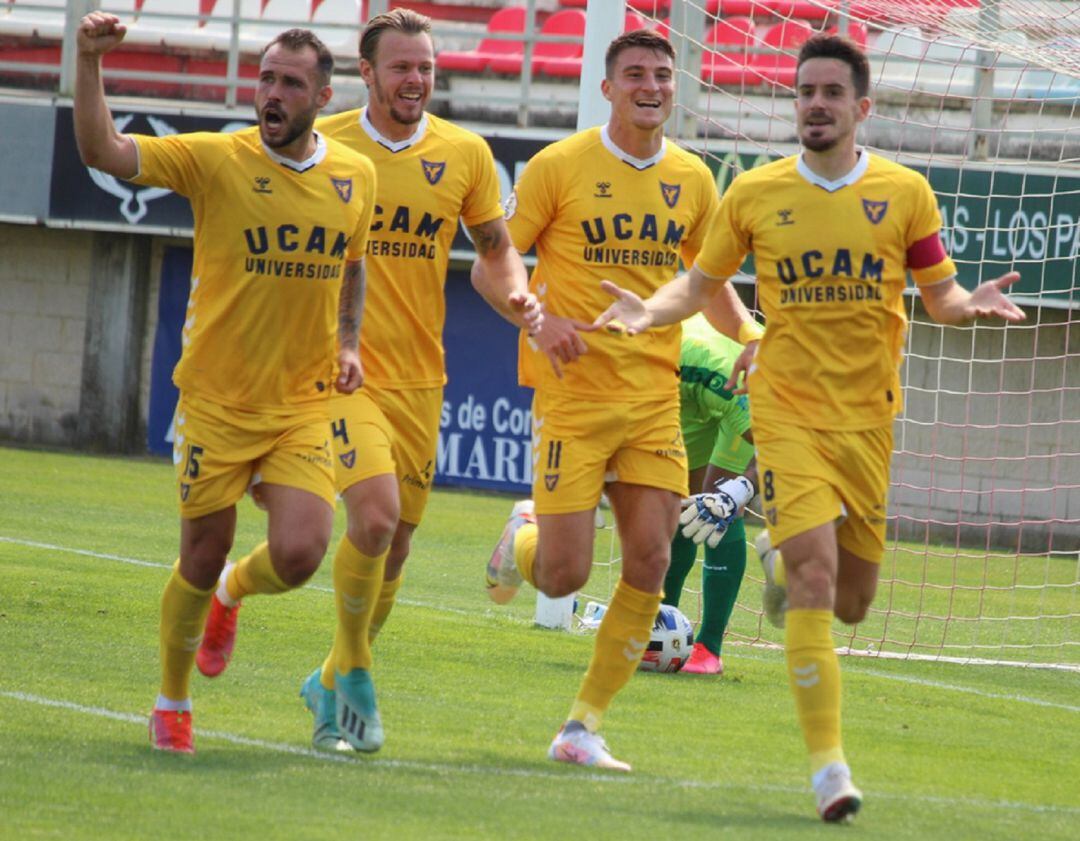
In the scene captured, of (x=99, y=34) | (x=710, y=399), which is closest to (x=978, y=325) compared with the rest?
(x=710, y=399)

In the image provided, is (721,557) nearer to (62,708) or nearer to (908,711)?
(908,711)

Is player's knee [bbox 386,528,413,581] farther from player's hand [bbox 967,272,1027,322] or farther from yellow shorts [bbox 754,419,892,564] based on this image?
player's hand [bbox 967,272,1027,322]

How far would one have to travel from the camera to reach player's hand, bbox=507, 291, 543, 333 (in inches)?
246

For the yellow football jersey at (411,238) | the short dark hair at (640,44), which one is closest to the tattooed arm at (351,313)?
the yellow football jersey at (411,238)

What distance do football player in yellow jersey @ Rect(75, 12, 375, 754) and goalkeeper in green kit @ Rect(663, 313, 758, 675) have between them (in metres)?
2.96

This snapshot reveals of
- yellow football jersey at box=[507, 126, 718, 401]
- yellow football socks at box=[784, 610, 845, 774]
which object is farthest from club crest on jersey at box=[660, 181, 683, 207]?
yellow football socks at box=[784, 610, 845, 774]

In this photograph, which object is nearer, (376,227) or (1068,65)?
(376,227)

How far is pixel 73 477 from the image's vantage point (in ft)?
55.0

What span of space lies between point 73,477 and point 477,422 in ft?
14.4

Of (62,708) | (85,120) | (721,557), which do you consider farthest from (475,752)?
(721,557)

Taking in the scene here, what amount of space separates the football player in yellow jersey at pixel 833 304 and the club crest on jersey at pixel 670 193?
736 mm

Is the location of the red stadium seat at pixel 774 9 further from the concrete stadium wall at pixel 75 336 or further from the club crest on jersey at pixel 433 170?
the club crest on jersey at pixel 433 170

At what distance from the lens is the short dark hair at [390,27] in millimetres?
6484

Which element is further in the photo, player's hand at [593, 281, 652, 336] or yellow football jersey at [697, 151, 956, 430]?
player's hand at [593, 281, 652, 336]
